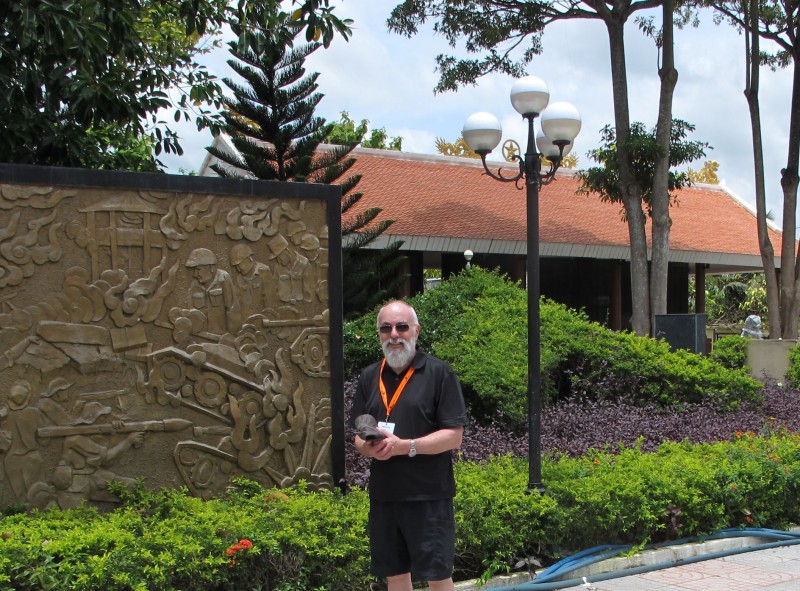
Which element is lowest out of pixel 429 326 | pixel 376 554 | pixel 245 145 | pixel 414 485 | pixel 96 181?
pixel 376 554

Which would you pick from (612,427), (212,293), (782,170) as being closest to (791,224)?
(782,170)

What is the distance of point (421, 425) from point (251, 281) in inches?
102

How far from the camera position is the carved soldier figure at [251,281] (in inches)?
236

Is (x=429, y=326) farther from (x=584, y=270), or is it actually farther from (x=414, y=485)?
(x=584, y=270)

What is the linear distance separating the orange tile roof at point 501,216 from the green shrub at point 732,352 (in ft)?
20.3

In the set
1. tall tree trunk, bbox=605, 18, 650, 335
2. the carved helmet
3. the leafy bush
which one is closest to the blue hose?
the leafy bush

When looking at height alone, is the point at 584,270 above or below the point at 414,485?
above

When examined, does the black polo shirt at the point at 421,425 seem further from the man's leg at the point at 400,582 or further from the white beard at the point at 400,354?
the man's leg at the point at 400,582

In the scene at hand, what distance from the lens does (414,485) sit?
3746 millimetres

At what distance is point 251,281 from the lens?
603 centimetres

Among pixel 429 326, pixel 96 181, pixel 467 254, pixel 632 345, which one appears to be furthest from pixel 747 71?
pixel 96 181

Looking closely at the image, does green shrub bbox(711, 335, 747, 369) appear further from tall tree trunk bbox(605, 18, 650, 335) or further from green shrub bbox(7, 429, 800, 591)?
green shrub bbox(7, 429, 800, 591)

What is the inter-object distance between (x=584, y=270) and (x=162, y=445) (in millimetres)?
22198

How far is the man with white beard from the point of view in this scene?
12.2ft
